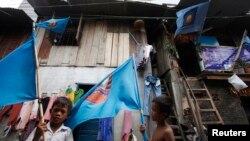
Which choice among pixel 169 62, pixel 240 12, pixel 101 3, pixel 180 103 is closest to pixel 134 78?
pixel 180 103

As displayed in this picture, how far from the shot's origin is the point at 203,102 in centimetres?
789

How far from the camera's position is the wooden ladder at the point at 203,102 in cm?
711

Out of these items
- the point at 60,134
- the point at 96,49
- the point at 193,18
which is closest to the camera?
the point at 60,134

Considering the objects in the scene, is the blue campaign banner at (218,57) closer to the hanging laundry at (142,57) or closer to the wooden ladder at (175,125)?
the wooden ladder at (175,125)

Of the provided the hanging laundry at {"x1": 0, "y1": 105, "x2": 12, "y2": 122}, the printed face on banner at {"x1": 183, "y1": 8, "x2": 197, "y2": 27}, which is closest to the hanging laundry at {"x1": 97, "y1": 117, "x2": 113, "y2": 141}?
the hanging laundry at {"x1": 0, "y1": 105, "x2": 12, "y2": 122}

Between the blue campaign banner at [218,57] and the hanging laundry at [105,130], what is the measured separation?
5636 millimetres

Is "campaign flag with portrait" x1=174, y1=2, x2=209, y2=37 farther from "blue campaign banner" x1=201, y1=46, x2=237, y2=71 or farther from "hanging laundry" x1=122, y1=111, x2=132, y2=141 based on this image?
"hanging laundry" x1=122, y1=111, x2=132, y2=141

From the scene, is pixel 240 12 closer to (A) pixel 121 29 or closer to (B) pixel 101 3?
(A) pixel 121 29

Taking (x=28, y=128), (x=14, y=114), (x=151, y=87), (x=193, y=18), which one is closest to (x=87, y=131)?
(x=28, y=128)

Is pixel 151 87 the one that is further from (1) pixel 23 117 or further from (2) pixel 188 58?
(2) pixel 188 58

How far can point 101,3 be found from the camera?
8531mm

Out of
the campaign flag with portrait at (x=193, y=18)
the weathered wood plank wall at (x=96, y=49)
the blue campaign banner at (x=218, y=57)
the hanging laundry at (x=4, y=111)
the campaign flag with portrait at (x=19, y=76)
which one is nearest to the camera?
the campaign flag with portrait at (x=19, y=76)

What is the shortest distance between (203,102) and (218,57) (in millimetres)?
2865

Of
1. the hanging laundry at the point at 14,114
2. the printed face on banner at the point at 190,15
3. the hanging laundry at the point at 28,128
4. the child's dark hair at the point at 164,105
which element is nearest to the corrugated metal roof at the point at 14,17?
the hanging laundry at the point at 14,114
